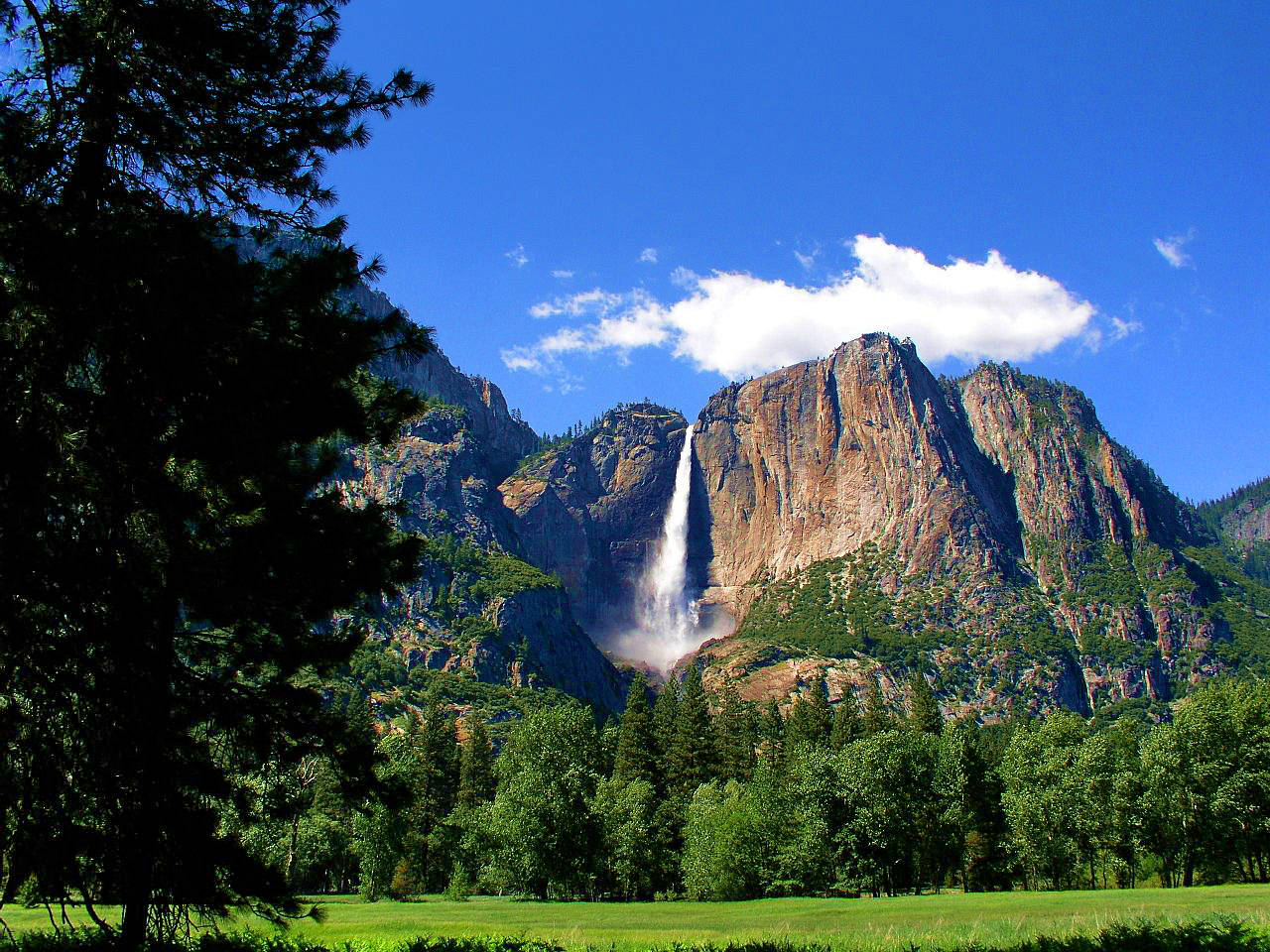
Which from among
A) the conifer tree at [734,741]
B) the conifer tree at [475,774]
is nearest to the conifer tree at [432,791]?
the conifer tree at [475,774]

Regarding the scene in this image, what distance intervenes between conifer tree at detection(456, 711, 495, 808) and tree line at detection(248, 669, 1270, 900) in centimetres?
322

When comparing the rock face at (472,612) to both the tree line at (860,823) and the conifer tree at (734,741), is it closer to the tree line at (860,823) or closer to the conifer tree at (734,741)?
the conifer tree at (734,741)

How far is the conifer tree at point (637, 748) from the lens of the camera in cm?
6550

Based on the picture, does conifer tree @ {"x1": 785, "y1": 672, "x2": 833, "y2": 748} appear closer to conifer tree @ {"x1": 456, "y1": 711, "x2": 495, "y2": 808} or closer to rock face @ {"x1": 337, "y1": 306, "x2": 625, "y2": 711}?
conifer tree @ {"x1": 456, "y1": 711, "x2": 495, "y2": 808}

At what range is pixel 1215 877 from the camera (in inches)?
1962

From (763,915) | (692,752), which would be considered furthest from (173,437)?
(692,752)

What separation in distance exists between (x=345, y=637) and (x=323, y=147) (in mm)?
6051

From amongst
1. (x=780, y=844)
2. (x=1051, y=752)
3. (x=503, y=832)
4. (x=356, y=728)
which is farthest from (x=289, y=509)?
(x=1051, y=752)

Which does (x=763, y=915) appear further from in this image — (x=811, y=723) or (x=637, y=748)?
(x=811, y=723)

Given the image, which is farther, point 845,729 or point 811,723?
point 811,723

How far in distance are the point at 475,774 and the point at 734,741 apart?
20.6 metres

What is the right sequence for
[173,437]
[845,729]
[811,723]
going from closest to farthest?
[173,437]
[845,729]
[811,723]

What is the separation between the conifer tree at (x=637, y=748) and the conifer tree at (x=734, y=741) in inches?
208

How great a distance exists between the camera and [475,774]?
6725cm
